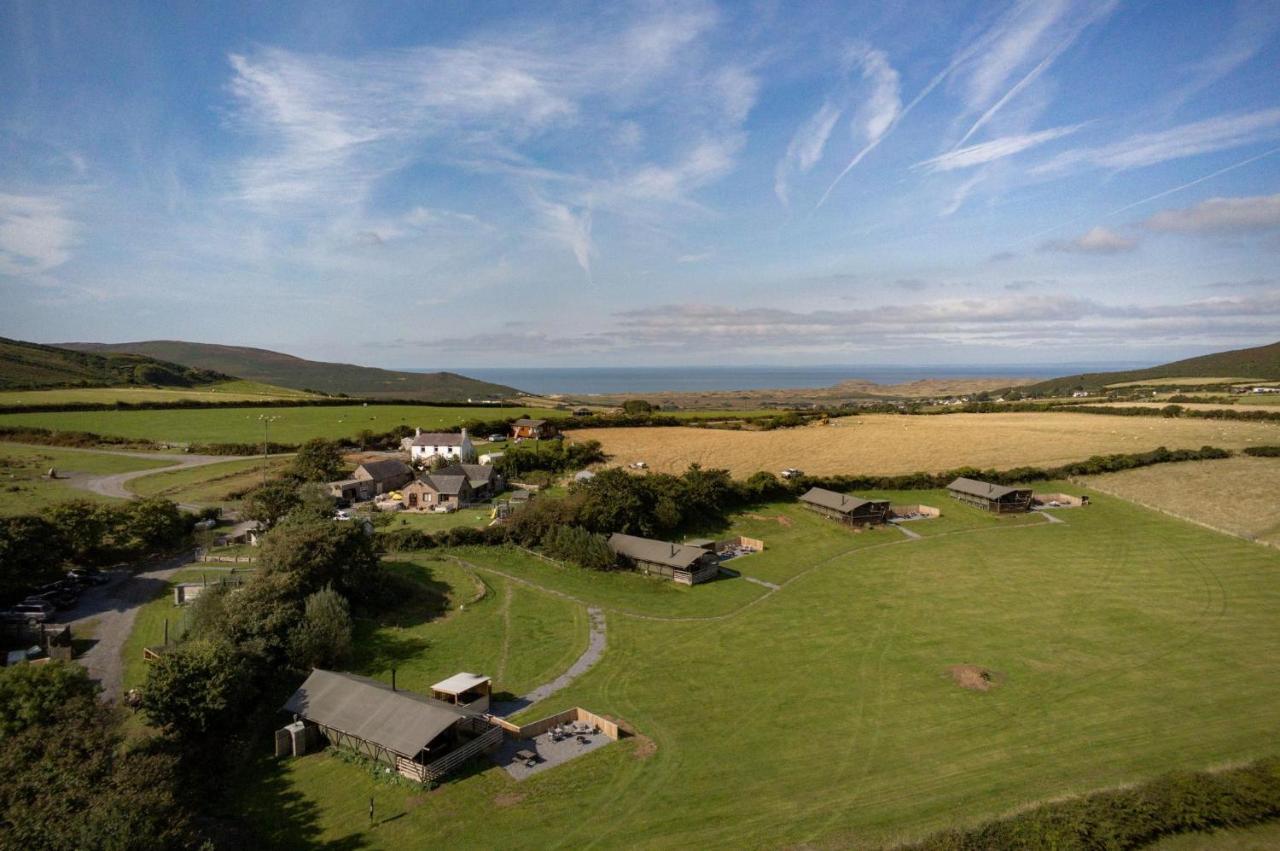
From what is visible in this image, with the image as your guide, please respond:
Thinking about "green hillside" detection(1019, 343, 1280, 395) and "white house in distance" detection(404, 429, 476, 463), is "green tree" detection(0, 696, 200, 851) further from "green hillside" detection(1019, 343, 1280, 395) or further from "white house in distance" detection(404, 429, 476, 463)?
"green hillside" detection(1019, 343, 1280, 395)

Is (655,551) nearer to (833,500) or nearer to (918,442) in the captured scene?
(833,500)

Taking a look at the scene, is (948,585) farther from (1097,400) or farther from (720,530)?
(1097,400)

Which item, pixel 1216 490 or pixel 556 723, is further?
pixel 1216 490

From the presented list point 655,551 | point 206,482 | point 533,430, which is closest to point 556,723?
point 655,551

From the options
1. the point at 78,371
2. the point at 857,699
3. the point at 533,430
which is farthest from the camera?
the point at 78,371

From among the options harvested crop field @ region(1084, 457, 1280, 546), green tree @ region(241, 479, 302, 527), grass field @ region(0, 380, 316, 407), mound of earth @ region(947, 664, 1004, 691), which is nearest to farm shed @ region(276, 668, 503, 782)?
mound of earth @ region(947, 664, 1004, 691)

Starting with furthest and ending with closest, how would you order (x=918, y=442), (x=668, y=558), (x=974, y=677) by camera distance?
(x=918, y=442)
(x=668, y=558)
(x=974, y=677)

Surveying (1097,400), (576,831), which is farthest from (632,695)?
(1097,400)
